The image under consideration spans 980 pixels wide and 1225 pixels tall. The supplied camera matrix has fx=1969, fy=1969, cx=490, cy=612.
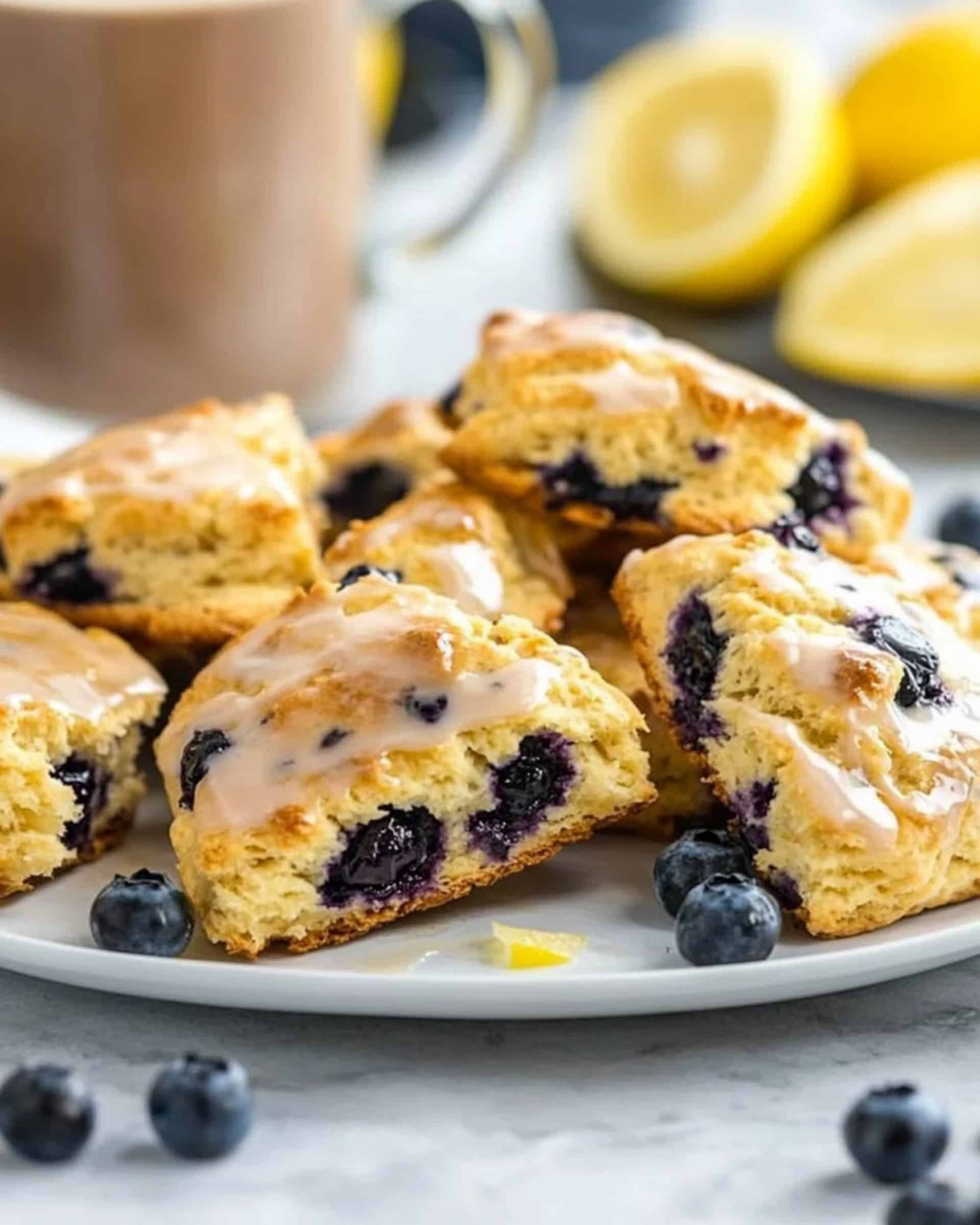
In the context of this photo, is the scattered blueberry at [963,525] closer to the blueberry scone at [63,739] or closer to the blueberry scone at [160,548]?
the blueberry scone at [160,548]

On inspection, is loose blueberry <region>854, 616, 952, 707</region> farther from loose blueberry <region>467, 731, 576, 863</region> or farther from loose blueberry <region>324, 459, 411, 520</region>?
loose blueberry <region>324, 459, 411, 520</region>

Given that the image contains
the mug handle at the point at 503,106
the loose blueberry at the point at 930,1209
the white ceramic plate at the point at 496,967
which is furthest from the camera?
the mug handle at the point at 503,106

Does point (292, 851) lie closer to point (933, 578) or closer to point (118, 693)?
point (118, 693)

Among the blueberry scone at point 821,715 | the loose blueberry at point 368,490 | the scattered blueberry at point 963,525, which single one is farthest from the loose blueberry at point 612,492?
the scattered blueberry at point 963,525

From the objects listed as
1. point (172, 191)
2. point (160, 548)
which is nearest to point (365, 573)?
point (160, 548)

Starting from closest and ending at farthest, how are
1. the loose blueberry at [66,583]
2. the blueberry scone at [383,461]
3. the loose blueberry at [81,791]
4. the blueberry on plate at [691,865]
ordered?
the blueberry on plate at [691,865]
the loose blueberry at [81,791]
the loose blueberry at [66,583]
the blueberry scone at [383,461]

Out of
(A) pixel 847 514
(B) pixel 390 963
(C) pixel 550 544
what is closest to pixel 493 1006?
(B) pixel 390 963

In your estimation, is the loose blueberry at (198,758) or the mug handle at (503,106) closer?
the loose blueberry at (198,758)

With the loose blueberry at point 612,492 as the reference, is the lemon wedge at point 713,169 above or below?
below

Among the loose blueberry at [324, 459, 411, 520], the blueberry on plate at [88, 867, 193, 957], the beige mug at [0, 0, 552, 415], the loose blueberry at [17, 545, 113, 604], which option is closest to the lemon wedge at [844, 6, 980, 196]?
the beige mug at [0, 0, 552, 415]
